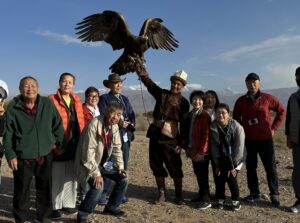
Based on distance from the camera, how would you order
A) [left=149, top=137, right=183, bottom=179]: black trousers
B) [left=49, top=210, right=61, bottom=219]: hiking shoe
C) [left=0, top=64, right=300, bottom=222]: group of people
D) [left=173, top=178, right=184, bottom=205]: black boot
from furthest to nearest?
[left=173, top=178, right=184, bottom=205]: black boot < [left=149, top=137, right=183, bottom=179]: black trousers < [left=49, top=210, right=61, bottom=219]: hiking shoe < [left=0, top=64, right=300, bottom=222]: group of people

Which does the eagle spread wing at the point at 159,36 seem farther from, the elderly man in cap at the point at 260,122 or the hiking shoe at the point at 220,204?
the hiking shoe at the point at 220,204

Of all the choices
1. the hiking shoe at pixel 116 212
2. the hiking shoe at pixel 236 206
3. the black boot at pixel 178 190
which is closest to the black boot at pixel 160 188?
the black boot at pixel 178 190

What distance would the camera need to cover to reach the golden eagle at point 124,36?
5383 millimetres

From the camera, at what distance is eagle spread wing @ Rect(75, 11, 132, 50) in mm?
5812

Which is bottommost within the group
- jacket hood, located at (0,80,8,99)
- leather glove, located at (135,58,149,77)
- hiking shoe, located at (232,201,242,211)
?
hiking shoe, located at (232,201,242,211)

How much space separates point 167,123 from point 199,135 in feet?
1.56

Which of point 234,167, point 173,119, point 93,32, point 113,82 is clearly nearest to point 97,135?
point 113,82

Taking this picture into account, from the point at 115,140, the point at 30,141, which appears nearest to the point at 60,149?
the point at 30,141

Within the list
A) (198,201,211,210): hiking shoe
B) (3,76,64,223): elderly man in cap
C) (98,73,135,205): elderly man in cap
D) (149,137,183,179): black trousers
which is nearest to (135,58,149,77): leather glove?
(98,73,135,205): elderly man in cap

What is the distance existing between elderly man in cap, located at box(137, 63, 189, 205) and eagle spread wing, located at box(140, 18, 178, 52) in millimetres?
1143

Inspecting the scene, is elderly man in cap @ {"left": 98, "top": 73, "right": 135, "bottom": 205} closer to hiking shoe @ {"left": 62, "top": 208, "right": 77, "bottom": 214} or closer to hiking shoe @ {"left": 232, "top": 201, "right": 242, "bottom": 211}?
hiking shoe @ {"left": 62, "top": 208, "right": 77, "bottom": 214}

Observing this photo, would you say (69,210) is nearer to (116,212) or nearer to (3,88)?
(116,212)

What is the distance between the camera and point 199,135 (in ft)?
17.2

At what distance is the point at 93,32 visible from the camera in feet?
20.5
